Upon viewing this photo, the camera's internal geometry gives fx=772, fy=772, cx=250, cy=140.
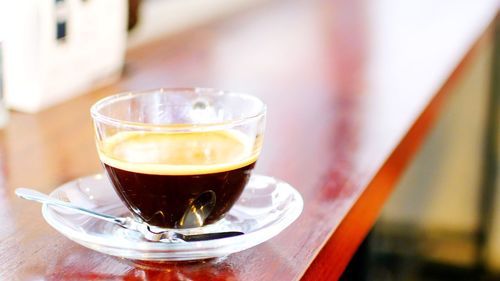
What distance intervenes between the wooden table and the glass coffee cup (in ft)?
0.15

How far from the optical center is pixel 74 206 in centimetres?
53

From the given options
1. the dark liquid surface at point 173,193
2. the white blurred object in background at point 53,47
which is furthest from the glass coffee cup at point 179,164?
the white blurred object in background at point 53,47

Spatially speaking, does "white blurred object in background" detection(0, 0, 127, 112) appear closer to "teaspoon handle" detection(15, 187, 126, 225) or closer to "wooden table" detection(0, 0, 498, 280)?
"wooden table" detection(0, 0, 498, 280)

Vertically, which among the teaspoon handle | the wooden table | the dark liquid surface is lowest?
the wooden table

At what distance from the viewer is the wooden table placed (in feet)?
1.69

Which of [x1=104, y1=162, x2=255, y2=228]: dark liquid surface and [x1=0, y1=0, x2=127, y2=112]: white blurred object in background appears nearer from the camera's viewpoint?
[x1=104, y1=162, x2=255, y2=228]: dark liquid surface

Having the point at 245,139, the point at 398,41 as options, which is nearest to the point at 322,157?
the point at 245,139

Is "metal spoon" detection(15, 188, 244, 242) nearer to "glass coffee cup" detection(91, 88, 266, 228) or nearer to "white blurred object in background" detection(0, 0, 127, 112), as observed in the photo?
"glass coffee cup" detection(91, 88, 266, 228)

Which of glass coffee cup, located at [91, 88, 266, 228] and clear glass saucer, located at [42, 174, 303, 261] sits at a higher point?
glass coffee cup, located at [91, 88, 266, 228]

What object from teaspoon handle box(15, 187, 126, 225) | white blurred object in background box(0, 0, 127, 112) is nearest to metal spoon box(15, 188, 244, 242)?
teaspoon handle box(15, 187, 126, 225)

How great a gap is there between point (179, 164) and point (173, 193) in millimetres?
20

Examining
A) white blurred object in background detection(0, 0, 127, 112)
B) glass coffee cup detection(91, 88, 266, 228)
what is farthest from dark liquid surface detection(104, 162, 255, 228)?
white blurred object in background detection(0, 0, 127, 112)

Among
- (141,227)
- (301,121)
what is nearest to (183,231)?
(141,227)

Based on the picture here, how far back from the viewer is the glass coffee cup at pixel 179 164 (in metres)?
0.52
